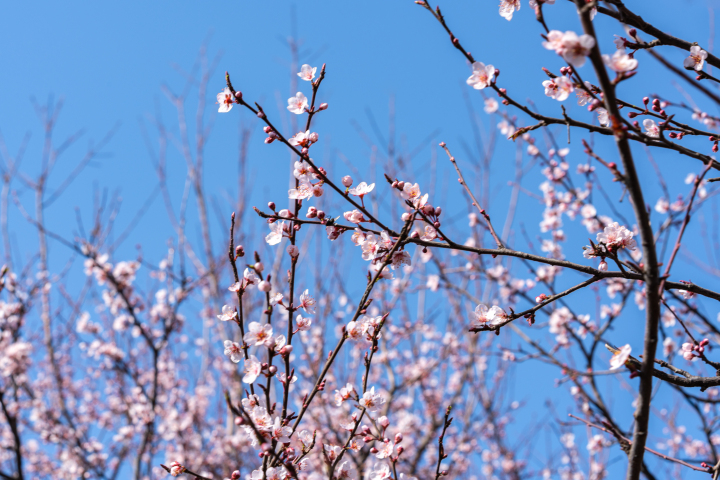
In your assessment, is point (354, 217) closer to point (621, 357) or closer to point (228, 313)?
point (228, 313)

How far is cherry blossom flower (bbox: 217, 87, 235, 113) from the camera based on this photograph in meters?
1.98

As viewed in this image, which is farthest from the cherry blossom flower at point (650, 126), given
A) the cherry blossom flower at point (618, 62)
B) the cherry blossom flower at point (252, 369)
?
the cherry blossom flower at point (252, 369)

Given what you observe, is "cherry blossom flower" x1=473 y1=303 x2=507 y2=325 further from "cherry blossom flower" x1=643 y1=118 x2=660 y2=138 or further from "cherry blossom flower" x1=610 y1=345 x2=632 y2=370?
"cherry blossom flower" x1=643 y1=118 x2=660 y2=138

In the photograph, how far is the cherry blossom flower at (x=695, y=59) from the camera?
5.97 ft

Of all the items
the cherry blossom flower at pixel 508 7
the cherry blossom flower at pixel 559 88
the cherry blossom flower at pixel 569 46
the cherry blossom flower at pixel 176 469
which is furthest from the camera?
the cherry blossom flower at pixel 508 7

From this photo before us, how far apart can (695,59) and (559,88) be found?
65 cm

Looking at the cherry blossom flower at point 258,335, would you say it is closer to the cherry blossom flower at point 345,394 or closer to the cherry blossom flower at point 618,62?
the cherry blossom flower at point 345,394

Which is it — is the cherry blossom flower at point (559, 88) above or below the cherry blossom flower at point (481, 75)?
below

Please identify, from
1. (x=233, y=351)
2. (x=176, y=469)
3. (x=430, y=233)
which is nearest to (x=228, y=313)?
(x=233, y=351)

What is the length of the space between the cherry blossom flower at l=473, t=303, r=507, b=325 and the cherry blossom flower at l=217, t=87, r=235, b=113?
134cm

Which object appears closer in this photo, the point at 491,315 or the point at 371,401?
the point at 491,315

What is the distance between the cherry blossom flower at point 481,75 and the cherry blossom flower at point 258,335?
1186 millimetres

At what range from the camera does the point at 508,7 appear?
6.29 ft

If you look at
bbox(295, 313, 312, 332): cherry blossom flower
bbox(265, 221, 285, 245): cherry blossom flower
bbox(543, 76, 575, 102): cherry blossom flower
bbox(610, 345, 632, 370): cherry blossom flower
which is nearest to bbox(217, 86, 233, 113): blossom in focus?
bbox(265, 221, 285, 245): cherry blossom flower
